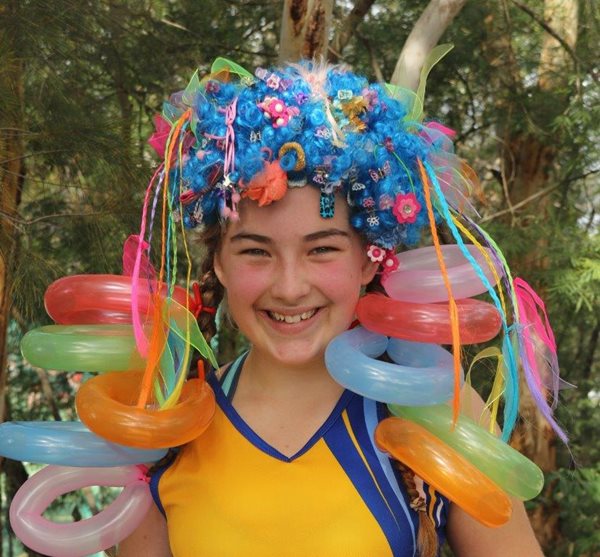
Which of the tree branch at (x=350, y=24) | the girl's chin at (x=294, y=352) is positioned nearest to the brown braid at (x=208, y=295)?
the girl's chin at (x=294, y=352)

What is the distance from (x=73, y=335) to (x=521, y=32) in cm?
411

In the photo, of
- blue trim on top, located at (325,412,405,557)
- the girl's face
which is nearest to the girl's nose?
the girl's face

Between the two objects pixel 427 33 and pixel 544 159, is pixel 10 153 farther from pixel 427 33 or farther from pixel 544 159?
pixel 544 159

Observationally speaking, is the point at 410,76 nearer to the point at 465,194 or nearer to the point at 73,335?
the point at 465,194

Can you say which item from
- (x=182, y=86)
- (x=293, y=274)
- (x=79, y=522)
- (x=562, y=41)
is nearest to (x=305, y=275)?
(x=293, y=274)

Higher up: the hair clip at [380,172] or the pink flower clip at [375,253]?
the hair clip at [380,172]

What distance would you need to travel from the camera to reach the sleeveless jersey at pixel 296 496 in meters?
1.83

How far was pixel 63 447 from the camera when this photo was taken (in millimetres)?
1950

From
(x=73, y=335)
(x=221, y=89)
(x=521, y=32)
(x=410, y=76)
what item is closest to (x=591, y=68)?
(x=521, y=32)

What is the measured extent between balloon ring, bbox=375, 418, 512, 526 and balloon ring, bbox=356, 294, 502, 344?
0.20 meters

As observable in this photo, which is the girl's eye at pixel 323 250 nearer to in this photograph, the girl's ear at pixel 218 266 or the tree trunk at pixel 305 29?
the girl's ear at pixel 218 266

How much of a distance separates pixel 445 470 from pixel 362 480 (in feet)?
0.69

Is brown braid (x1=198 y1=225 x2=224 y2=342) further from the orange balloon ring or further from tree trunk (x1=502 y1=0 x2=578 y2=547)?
tree trunk (x1=502 y1=0 x2=578 y2=547)

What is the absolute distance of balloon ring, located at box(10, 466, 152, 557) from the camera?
2.04 m
